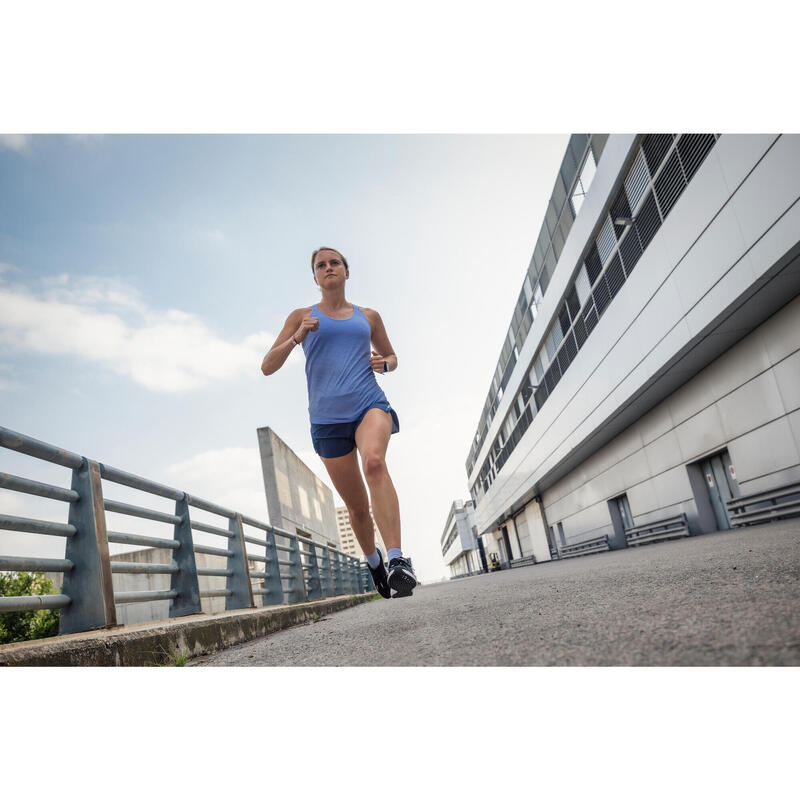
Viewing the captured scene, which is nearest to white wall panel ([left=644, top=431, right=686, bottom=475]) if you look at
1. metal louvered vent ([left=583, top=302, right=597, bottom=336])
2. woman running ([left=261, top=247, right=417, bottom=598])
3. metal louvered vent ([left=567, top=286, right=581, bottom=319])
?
metal louvered vent ([left=583, top=302, right=597, bottom=336])

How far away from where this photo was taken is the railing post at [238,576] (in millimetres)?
5586

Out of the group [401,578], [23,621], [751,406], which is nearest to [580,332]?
[751,406]

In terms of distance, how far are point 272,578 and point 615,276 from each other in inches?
417

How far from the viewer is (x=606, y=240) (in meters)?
14.2

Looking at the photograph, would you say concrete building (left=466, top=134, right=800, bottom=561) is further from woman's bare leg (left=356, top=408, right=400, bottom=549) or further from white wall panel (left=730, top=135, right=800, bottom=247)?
woman's bare leg (left=356, top=408, right=400, bottom=549)

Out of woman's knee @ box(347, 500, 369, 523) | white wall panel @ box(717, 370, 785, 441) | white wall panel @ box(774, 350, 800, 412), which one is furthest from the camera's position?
white wall panel @ box(717, 370, 785, 441)

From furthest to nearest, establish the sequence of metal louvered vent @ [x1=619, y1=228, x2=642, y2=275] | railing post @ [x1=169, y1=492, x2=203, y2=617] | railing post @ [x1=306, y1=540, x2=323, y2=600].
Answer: metal louvered vent @ [x1=619, y1=228, x2=642, y2=275] < railing post @ [x1=306, y1=540, x2=323, y2=600] < railing post @ [x1=169, y1=492, x2=203, y2=617]

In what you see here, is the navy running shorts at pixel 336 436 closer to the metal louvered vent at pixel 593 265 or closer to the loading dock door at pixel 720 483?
the loading dock door at pixel 720 483

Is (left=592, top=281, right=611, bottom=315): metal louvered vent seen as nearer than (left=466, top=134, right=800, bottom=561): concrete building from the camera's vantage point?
No

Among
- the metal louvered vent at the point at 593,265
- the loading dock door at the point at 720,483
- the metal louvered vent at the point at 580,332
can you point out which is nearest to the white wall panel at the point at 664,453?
the loading dock door at the point at 720,483

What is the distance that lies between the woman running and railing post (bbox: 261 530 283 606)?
3.94 m

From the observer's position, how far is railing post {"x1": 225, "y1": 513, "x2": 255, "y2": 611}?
559 cm
